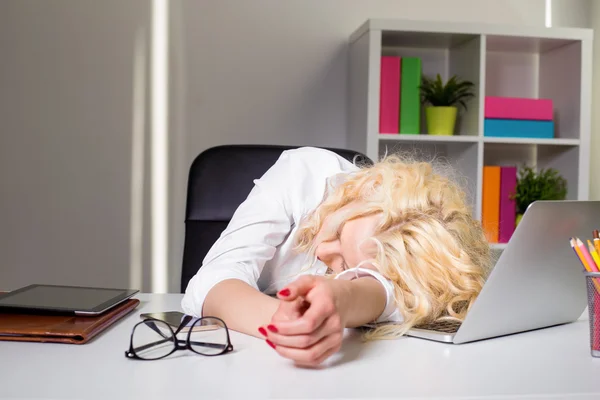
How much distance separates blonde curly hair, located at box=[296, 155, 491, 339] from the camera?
3.11ft

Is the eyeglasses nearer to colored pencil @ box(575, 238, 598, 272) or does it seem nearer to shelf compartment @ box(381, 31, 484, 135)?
colored pencil @ box(575, 238, 598, 272)

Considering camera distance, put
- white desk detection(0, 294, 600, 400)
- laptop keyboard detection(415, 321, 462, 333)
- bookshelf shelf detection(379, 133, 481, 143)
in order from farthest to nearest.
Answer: bookshelf shelf detection(379, 133, 481, 143) < laptop keyboard detection(415, 321, 462, 333) < white desk detection(0, 294, 600, 400)

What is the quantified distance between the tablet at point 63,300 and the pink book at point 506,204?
67.1 inches

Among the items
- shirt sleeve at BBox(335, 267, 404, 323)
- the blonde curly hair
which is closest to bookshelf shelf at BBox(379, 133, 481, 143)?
the blonde curly hair

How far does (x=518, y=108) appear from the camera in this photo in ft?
8.04

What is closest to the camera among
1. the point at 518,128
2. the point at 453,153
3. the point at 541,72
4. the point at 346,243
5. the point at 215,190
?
the point at 346,243

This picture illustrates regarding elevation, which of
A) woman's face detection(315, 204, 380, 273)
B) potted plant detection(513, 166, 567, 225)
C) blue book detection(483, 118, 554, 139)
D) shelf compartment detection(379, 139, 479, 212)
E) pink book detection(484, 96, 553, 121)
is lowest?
woman's face detection(315, 204, 380, 273)

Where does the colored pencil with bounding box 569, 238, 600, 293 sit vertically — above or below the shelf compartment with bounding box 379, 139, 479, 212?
below

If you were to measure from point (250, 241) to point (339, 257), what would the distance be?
0.15 metres

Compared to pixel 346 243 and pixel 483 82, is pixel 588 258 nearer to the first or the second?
pixel 346 243

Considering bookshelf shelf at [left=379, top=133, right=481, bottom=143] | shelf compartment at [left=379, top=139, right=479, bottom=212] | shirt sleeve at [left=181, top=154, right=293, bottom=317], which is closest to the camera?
shirt sleeve at [left=181, top=154, right=293, bottom=317]

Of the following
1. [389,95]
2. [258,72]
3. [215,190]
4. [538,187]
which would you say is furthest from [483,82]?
[215,190]

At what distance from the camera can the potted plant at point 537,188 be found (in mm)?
2457

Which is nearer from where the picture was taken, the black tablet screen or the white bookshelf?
the black tablet screen
